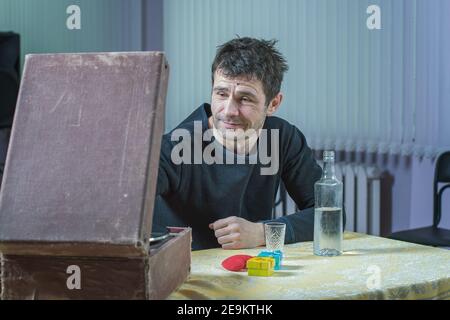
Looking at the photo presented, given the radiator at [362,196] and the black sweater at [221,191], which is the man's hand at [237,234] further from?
the radiator at [362,196]

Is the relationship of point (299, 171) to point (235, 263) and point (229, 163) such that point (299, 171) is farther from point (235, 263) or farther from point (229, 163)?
point (235, 263)

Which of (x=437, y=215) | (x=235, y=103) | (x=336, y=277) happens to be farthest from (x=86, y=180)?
(x=437, y=215)

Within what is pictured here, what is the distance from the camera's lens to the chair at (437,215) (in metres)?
2.70

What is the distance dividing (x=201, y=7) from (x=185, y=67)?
402 millimetres

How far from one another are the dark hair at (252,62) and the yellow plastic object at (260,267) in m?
0.62

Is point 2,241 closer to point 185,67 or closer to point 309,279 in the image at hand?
point 309,279

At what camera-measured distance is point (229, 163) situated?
1805mm

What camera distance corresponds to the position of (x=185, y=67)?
432 cm

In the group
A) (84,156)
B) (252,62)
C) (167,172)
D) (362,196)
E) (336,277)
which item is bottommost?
(362,196)

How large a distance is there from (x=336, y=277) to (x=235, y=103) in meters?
0.64

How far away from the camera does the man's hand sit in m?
1.49

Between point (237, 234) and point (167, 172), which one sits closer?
point (237, 234)

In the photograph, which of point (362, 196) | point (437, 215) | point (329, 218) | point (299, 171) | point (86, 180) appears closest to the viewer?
point (86, 180)

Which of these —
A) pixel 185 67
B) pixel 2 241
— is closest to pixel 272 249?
pixel 2 241
